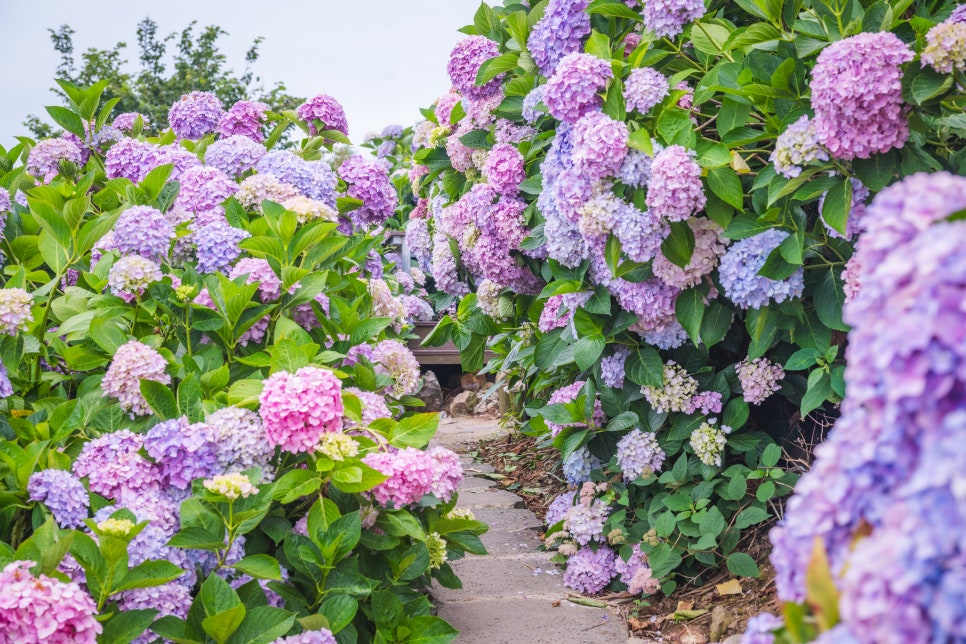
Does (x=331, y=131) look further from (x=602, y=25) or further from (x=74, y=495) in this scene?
(x=74, y=495)

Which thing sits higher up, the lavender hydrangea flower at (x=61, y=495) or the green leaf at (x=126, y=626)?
the lavender hydrangea flower at (x=61, y=495)

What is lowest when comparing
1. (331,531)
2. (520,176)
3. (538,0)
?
(331,531)

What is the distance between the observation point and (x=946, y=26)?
73.7 inches

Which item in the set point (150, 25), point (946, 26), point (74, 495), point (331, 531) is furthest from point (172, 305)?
point (150, 25)

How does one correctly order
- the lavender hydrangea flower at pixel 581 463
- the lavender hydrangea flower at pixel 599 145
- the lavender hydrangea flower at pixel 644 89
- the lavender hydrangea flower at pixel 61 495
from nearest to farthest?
the lavender hydrangea flower at pixel 61 495, the lavender hydrangea flower at pixel 599 145, the lavender hydrangea flower at pixel 644 89, the lavender hydrangea flower at pixel 581 463

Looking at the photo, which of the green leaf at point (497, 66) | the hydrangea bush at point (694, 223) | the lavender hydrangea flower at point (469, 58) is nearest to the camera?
the hydrangea bush at point (694, 223)

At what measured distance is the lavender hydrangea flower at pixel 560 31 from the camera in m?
2.87

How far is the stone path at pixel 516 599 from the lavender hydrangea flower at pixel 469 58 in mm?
→ 1957

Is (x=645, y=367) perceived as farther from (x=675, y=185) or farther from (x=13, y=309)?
(x=13, y=309)

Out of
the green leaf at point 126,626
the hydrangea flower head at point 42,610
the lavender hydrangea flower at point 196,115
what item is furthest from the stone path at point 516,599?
the lavender hydrangea flower at point 196,115

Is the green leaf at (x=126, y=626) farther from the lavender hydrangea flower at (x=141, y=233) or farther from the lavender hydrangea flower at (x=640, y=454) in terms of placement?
the lavender hydrangea flower at (x=640, y=454)

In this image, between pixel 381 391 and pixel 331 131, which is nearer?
pixel 381 391

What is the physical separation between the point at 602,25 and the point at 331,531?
2003 mm

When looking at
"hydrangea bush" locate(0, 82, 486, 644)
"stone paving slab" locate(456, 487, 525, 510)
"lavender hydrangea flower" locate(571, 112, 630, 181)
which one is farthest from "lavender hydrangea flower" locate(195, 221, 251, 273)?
"stone paving slab" locate(456, 487, 525, 510)
